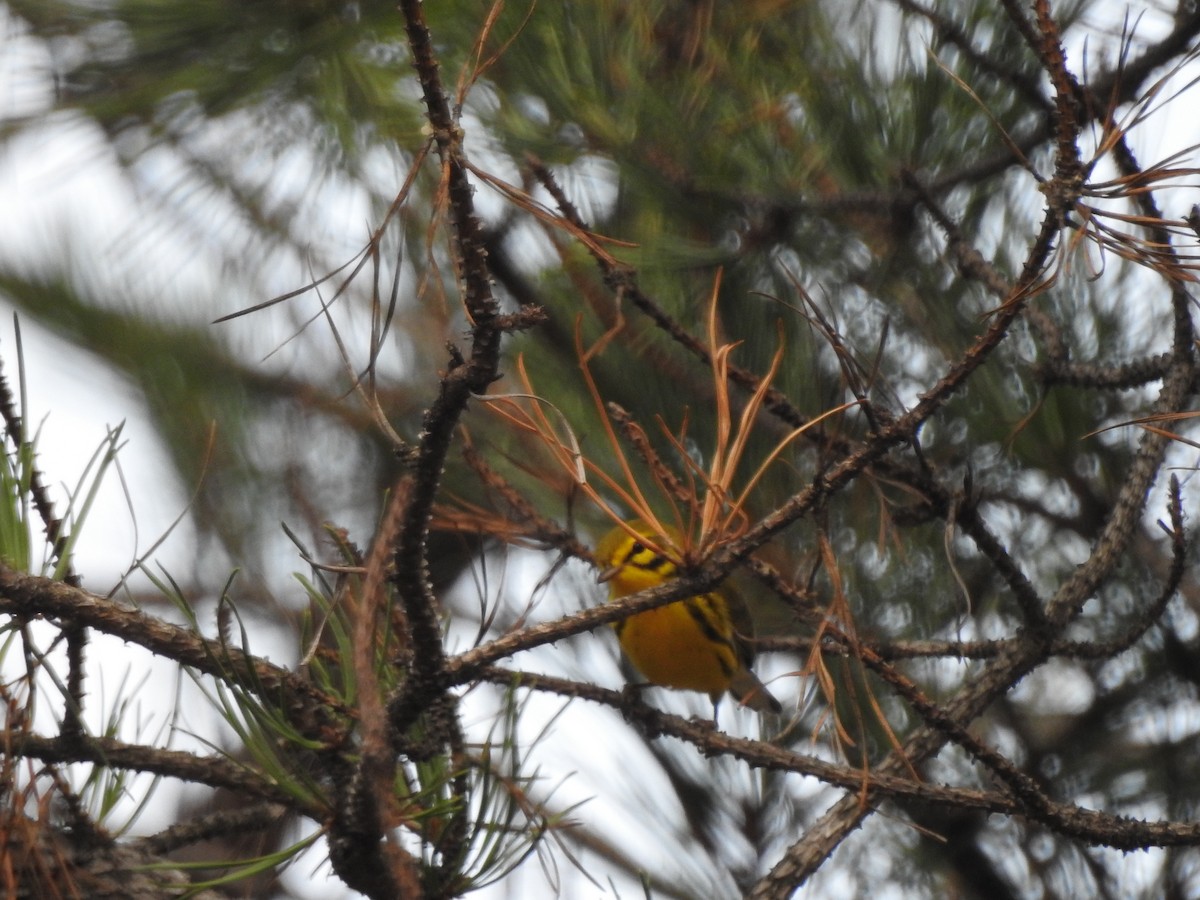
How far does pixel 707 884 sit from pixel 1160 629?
0.58 meters

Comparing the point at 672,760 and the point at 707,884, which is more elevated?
the point at 672,760

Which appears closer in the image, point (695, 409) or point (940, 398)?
point (940, 398)

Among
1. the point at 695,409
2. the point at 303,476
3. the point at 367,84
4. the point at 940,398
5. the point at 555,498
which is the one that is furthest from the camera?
the point at 303,476

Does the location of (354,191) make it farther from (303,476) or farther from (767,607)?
(767,607)

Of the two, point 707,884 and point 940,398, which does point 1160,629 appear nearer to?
point 707,884

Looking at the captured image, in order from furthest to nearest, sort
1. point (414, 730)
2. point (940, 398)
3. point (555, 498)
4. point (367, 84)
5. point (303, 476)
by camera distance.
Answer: point (303, 476)
point (555, 498)
point (367, 84)
point (414, 730)
point (940, 398)

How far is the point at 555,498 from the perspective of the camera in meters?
1.46

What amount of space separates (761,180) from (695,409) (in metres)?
0.25

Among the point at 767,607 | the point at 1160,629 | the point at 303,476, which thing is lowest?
the point at 1160,629

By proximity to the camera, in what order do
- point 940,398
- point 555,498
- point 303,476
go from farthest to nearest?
point 303,476 → point 555,498 → point 940,398

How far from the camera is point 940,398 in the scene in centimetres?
68

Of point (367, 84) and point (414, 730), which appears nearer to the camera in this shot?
point (414, 730)

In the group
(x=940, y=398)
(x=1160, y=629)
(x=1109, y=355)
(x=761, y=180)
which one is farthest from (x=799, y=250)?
(x=940, y=398)

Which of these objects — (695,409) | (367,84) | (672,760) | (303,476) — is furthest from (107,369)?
(672,760)
